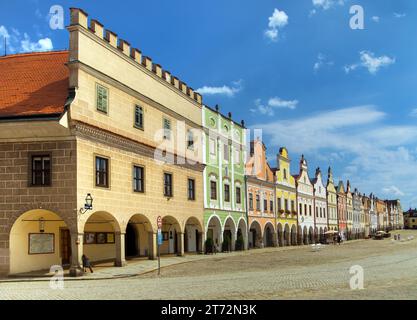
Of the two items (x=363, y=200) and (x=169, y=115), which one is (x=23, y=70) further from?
(x=363, y=200)

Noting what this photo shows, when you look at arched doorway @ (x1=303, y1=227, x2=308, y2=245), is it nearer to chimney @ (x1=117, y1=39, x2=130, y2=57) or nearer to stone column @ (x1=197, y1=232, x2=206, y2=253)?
stone column @ (x1=197, y1=232, x2=206, y2=253)

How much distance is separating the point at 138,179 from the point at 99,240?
421 centimetres

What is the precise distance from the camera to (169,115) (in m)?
35.3

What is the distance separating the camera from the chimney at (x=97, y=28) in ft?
88.0

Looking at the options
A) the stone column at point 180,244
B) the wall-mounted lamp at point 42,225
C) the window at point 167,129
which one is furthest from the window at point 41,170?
the stone column at point 180,244

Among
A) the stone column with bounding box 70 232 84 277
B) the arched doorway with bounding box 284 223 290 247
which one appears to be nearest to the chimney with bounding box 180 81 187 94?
the stone column with bounding box 70 232 84 277

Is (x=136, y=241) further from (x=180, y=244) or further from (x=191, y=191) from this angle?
(x=191, y=191)

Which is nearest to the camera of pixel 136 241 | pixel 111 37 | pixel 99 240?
pixel 111 37

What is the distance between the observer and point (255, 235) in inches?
2122

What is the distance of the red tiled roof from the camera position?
24938mm

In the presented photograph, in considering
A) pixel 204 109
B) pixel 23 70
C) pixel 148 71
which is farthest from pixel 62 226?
pixel 204 109

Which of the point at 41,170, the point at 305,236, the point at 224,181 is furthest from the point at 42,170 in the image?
the point at 305,236

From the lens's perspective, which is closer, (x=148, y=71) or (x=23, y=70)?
(x=23, y=70)

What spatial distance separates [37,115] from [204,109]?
19425 mm
